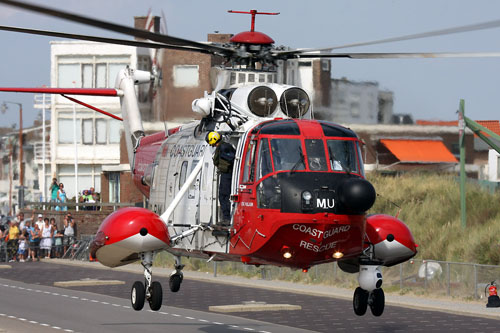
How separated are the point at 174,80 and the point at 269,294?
15.5m

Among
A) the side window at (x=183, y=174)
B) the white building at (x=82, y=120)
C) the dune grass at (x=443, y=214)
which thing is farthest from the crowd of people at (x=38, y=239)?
the side window at (x=183, y=174)

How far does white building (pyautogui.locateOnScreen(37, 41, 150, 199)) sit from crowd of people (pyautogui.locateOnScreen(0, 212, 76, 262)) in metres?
19.2

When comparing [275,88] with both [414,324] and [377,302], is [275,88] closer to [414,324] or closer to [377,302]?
[377,302]

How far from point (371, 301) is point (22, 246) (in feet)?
137

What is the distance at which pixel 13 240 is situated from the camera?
2408 inches

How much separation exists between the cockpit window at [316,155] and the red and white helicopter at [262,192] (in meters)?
0.02

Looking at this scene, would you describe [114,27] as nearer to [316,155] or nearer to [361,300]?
[316,155]

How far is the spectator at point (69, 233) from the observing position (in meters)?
61.7

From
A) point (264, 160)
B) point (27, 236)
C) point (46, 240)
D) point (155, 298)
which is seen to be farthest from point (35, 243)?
point (264, 160)

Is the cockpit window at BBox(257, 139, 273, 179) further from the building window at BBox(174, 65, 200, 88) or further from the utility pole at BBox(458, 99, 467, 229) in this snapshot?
the utility pole at BBox(458, 99, 467, 229)

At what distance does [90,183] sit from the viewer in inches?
3408

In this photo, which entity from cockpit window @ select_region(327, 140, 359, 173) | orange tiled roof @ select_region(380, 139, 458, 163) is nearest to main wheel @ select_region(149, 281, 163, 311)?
cockpit window @ select_region(327, 140, 359, 173)

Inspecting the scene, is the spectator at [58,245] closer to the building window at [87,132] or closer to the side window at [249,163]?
the building window at [87,132]

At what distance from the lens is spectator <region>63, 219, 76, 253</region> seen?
61719 mm
